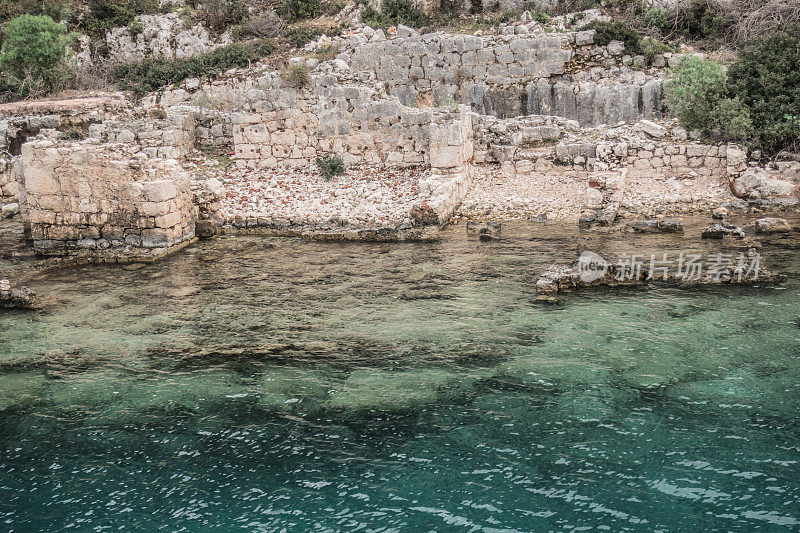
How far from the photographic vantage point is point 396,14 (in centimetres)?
2581

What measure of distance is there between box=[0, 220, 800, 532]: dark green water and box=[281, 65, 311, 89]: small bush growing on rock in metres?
8.03

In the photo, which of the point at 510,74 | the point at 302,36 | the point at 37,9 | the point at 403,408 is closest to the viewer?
the point at 403,408

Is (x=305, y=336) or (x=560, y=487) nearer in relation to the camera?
(x=560, y=487)

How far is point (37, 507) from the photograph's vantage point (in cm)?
589

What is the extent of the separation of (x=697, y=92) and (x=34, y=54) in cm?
2094

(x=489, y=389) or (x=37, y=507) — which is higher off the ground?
(x=489, y=389)

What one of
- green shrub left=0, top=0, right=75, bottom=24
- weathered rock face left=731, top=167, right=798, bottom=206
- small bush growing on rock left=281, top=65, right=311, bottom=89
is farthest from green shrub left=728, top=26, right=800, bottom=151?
green shrub left=0, top=0, right=75, bottom=24

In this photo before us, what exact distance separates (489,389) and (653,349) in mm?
2251

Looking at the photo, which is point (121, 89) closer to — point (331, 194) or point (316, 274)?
point (331, 194)

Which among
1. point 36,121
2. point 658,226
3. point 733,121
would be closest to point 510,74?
point 733,121

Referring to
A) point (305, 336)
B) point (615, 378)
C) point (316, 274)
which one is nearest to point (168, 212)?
point (316, 274)

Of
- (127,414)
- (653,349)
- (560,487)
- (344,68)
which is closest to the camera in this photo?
(560,487)

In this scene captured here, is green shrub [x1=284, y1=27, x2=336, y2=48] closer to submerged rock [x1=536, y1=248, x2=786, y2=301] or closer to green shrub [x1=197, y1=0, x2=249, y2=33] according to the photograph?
green shrub [x1=197, y1=0, x2=249, y2=33]

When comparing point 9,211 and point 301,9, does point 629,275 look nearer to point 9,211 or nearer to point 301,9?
point 9,211
